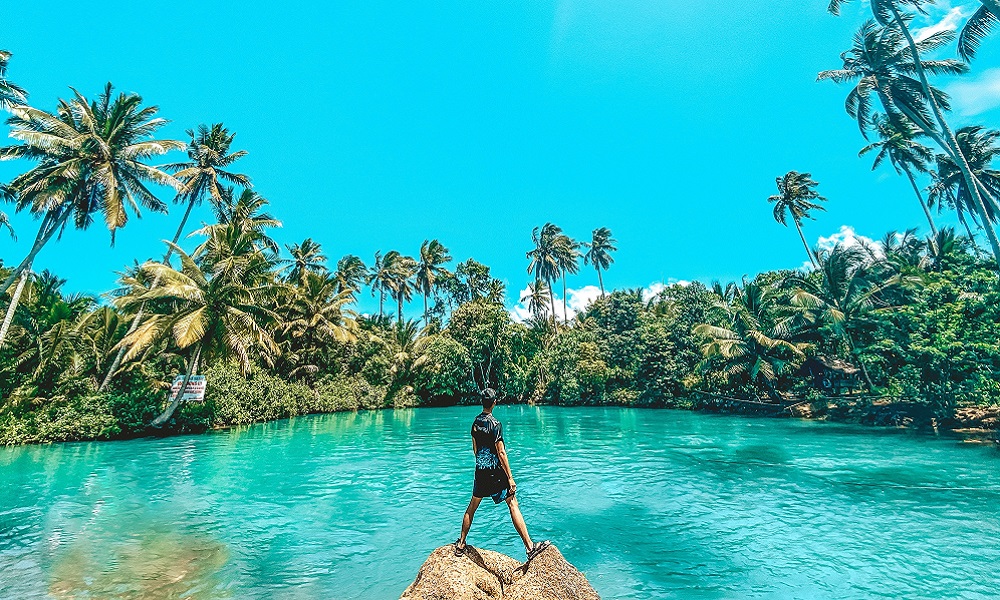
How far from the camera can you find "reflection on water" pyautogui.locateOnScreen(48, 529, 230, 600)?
6.05m

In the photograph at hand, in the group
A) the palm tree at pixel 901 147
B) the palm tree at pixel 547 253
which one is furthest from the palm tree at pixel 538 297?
the palm tree at pixel 901 147

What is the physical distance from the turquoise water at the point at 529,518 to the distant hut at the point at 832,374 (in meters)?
11.3

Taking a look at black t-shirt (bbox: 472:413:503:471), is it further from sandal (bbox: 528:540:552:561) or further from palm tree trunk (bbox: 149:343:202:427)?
palm tree trunk (bbox: 149:343:202:427)

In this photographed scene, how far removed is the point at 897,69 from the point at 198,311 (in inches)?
1480

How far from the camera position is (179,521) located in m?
9.21

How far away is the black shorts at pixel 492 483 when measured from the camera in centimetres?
481

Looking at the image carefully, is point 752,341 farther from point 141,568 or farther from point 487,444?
point 141,568

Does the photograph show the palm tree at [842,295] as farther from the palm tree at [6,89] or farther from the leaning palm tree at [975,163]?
the palm tree at [6,89]

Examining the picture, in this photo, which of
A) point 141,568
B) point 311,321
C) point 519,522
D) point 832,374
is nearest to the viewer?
point 519,522

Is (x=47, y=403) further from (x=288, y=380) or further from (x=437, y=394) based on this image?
(x=437, y=394)

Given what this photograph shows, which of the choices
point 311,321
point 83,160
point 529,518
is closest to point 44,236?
point 83,160

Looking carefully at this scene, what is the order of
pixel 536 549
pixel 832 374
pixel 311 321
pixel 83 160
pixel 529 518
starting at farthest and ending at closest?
1. pixel 311 321
2. pixel 832 374
3. pixel 83 160
4. pixel 529 518
5. pixel 536 549

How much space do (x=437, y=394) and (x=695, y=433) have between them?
27265 mm

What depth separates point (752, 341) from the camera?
97.7 feet
